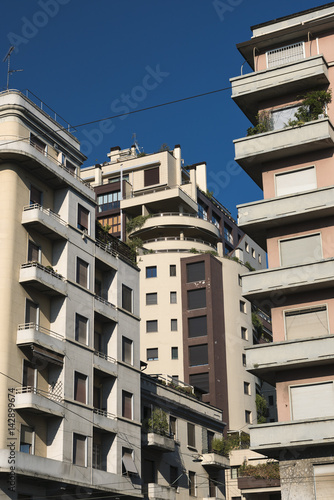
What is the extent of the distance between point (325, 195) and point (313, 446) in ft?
35.6

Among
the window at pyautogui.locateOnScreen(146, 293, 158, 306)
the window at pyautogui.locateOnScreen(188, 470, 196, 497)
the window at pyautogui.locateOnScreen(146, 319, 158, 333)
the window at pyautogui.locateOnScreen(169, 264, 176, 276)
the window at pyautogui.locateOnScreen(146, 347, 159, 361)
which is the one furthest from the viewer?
the window at pyautogui.locateOnScreen(169, 264, 176, 276)

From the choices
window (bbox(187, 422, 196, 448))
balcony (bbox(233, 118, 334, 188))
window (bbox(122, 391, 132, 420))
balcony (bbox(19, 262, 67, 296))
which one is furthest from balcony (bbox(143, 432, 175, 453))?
balcony (bbox(233, 118, 334, 188))

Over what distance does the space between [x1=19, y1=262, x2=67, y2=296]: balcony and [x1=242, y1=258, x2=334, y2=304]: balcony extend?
11.7 m

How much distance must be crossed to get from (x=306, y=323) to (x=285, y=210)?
5.27m

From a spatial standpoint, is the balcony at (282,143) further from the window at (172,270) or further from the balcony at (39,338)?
the window at (172,270)

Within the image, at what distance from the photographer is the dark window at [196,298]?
3342 inches

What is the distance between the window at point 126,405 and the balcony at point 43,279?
8.19m

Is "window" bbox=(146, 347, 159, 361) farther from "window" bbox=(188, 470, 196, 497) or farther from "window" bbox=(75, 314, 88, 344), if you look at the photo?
"window" bbox=(75, 314, 88, 344)

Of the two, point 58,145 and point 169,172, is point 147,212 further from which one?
point 58,145

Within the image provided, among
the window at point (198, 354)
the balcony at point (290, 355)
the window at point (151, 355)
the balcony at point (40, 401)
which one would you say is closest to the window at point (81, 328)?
the balcony at point (40, 401)

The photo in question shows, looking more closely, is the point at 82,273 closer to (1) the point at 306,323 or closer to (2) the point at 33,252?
(2) the point at 33,252

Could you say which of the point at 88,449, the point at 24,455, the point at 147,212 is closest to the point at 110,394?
the point at 88,449

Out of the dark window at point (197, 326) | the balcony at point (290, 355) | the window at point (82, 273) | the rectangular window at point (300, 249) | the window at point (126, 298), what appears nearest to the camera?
the balcony at point (290, 355)

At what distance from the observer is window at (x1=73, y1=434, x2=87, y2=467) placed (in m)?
41.2
